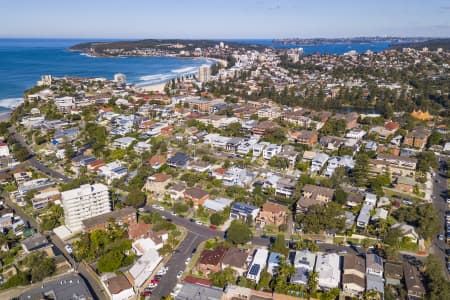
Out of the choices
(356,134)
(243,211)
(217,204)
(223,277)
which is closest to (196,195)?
(217,204)

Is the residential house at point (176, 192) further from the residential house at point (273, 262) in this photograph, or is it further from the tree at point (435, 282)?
the tree at point (435, 282)

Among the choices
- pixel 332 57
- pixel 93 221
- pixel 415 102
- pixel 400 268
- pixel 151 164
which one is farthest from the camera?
pixel 332 57

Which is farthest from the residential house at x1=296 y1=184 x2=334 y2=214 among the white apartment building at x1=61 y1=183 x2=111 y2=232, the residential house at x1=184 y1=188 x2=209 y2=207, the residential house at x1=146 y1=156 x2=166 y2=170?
the white apartment building at x1=61 y1=183 x2=111 y2=232

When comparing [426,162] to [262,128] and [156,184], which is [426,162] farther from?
[156,184]

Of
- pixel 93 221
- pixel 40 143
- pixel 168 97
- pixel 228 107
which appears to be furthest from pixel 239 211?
pixel 168 97

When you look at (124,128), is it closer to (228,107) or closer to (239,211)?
(228,107)

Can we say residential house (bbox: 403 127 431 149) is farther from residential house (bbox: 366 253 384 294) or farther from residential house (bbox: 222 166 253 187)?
residential house (bbox: 366 253 384 294)

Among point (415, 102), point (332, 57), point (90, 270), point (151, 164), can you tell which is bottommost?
point (90, 270)
